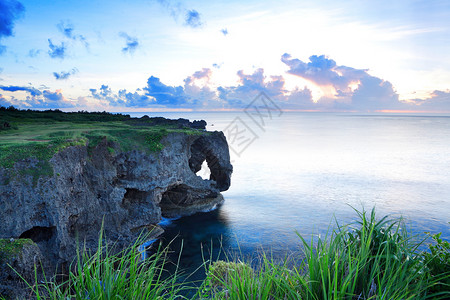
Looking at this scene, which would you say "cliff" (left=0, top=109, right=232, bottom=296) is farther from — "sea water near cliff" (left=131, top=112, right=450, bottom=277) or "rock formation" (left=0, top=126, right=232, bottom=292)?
"sea water near cliff" (left=131, top=112, right=450, bottom=277)

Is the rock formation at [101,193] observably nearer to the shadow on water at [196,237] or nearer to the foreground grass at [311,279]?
A: the shadow on water at [196,237]

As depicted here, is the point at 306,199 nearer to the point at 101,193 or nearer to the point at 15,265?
the point at 101,193

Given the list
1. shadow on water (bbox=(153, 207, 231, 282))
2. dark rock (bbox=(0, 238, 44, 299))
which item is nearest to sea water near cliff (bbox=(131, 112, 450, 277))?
shadow on water (bbox=(153, 207, 231, 282))

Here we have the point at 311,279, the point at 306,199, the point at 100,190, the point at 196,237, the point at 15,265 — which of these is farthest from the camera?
the point at 306,199

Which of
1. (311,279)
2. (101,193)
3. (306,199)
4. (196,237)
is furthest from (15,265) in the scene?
(306,199)

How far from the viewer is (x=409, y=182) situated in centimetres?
4884

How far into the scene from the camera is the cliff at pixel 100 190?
53.6 ft

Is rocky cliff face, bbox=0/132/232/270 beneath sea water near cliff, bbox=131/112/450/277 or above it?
above

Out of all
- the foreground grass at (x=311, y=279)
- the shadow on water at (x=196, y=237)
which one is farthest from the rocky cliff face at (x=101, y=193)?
the foreground grass at (x=311, y=279)

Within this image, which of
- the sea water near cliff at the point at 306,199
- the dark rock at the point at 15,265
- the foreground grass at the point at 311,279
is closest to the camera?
the foreground grass at the point at 311,279

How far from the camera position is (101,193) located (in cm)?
2156

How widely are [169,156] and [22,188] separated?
500 inches

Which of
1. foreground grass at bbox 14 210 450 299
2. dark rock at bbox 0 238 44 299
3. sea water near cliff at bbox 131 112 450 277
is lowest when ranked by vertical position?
sea water near cliff at bbox 131 112 450 277

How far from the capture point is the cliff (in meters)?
16.3
